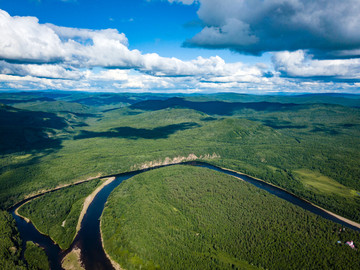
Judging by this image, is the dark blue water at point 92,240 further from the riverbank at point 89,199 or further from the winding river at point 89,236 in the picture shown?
the riverbank at point 89,199

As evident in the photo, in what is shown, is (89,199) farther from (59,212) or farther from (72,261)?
(72,261)

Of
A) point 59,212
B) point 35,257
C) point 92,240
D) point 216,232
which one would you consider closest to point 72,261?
point 92,240

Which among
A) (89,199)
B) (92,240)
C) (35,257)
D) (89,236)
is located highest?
(35,257)

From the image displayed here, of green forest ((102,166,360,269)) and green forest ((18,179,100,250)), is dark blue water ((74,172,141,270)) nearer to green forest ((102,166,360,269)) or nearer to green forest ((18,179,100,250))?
green forest ((102,166,360,269))

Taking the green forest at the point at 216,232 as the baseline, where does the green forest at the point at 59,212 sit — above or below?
below

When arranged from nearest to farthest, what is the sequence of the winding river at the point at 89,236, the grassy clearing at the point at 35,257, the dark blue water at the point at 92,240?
the grassy clearing at the point at 35,257 → the dark blue water at the point at 92,240 → the winding river at the point at 89,236

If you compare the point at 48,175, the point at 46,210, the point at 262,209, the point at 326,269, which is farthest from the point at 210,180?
the point at 48,175

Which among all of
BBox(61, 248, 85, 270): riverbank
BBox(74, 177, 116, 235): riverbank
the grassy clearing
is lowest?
BBox(74, 177, 116, 235): riverbank

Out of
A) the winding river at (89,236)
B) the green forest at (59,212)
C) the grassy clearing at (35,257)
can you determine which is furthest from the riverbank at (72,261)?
the grassy clearing at (35,257)

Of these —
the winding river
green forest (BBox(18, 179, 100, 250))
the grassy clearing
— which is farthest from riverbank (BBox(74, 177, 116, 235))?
the grassy clearing
